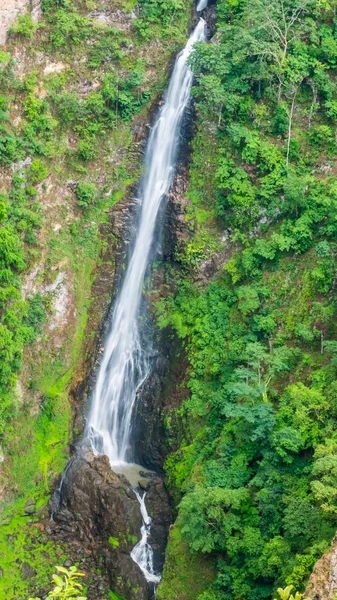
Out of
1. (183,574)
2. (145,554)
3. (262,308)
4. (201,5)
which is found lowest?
(145,554)

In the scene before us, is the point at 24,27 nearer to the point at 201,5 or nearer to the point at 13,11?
the point at 13,11

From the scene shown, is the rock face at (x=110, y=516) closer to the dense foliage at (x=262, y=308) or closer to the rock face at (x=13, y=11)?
the dense foliage at (x=262, y=308)

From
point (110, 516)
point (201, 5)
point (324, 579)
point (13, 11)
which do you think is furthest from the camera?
point (201, 5)

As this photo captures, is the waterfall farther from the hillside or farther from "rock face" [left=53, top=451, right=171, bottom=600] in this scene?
"rock face" [left=53, top=451, right=171, bottom=600]

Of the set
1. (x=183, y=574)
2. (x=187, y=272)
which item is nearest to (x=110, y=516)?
(x=183, y=574)

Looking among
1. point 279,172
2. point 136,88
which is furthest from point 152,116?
→ point 279,172

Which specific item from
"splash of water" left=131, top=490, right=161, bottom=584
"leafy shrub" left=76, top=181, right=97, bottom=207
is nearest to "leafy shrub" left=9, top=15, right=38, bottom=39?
"leafy shrub" left=76, top=181, right=97, bottom=207

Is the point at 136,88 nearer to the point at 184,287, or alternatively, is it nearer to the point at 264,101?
the point at 264,101

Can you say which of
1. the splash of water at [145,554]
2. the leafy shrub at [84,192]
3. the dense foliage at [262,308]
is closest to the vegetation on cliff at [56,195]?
the leafy shrub at [84,192]

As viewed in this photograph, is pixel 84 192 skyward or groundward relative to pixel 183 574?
skyward
